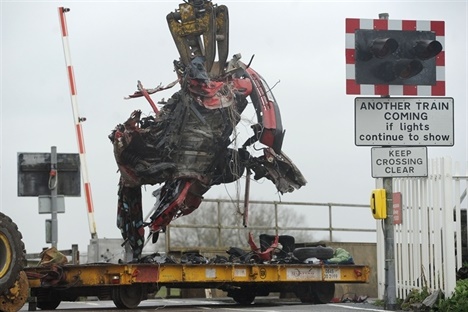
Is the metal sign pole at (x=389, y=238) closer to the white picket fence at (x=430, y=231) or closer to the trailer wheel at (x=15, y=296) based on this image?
the white picket fence at (x=430, y=231)

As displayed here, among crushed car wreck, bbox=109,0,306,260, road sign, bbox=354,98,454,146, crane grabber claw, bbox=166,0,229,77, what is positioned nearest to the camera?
road sign, bbox=354,98,454,146

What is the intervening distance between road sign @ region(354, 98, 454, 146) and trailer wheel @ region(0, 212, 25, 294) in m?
5.06

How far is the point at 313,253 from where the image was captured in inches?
890

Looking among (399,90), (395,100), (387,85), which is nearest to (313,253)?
(395,100)

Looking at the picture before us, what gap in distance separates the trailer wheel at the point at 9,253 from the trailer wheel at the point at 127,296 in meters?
3.92

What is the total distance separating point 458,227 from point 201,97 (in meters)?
5.52

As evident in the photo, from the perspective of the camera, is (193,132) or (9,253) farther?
(193,132)

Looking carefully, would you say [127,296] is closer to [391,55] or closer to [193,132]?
[193,132]

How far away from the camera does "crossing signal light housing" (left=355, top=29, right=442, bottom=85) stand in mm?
16109

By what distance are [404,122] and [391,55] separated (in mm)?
1209

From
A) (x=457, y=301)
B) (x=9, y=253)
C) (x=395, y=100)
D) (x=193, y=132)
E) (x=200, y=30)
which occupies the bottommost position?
(x=457, y=301)

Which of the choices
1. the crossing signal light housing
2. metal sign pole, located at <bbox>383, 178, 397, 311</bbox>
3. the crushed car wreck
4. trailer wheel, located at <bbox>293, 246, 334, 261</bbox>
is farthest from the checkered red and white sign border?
trailer wheel, located at <bbox>293, 246, 334, 261</bbox>

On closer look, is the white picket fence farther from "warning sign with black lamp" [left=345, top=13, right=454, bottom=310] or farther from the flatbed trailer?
the flatbed trailer

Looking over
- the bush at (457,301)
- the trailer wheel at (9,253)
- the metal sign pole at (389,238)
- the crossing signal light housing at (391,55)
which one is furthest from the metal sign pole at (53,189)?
the bush at (457,301)
